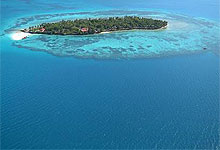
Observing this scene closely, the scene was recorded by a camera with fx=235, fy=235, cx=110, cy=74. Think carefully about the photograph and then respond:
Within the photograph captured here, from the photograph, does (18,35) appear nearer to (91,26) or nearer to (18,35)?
(18,35)

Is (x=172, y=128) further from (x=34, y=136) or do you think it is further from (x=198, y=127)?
(x=34, y=136)

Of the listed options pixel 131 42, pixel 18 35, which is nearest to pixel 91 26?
pixel 131 42

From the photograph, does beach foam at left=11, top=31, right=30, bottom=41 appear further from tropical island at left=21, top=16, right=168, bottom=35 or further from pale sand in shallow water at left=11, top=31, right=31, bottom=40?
tropical island at left=21, top=16, right=168, bottom=35

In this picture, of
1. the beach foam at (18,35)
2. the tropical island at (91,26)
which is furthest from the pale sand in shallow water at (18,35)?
the tropical island at (91,26)

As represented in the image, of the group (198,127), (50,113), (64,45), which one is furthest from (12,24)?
(198,127)

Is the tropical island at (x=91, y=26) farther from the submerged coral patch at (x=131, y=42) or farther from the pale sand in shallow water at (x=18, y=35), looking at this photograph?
the submerged coral patch at (x=131, y=42)
